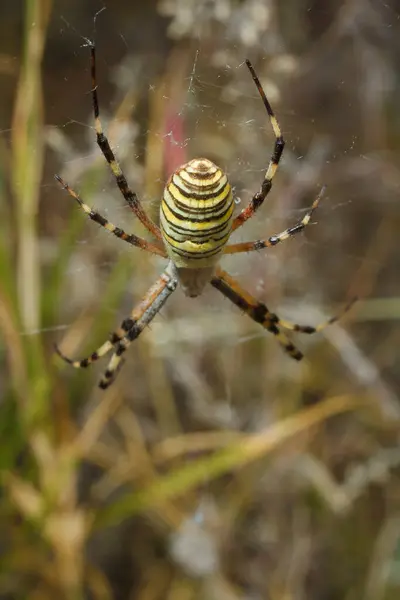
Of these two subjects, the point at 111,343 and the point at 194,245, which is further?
the point at 111,343

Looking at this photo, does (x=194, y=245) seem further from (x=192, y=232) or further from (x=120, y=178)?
(x=120, y=178)

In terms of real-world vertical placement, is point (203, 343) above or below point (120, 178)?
above

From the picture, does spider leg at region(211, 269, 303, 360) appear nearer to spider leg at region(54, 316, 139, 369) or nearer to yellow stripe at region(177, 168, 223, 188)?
spider leg at region(54, 316, 139, 369)

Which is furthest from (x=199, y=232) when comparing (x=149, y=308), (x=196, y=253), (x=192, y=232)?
(x=149, y=308)

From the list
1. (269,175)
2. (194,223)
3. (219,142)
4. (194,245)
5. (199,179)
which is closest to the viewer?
(199,179)

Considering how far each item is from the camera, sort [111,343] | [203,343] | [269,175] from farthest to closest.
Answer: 1. [203,343]
2. [111,343]
3. [269,175]

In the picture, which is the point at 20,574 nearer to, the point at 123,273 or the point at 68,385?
the point at 68,385

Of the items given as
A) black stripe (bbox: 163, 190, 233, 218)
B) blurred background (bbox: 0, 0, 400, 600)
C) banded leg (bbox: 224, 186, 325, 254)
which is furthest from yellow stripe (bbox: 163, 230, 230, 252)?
blurred background (bbox: 0, 0, 400, 600)
